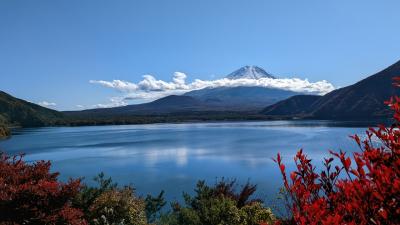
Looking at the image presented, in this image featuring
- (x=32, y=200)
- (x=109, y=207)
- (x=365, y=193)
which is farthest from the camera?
(x=109, y=207)

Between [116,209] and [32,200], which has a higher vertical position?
[32,200]

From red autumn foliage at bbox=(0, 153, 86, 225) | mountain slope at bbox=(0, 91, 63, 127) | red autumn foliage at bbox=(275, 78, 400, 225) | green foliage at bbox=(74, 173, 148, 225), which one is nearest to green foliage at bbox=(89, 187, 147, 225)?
green foliage at bbox=(74, 173, 148, 225)

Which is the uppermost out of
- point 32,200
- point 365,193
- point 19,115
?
point 19,115

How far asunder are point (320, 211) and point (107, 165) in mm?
46399

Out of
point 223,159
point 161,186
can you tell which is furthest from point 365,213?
point 223,159

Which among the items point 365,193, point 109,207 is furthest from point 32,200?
point 365,193

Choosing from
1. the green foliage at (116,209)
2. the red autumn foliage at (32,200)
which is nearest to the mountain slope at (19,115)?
the green foliage at (116,209)

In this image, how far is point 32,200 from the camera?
945cm

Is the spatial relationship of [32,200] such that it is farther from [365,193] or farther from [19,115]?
[19,115]

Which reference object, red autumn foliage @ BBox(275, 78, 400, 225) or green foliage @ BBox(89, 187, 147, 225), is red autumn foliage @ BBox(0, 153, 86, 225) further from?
red autumn foliage @ BBox(275, 78, 400, 225)

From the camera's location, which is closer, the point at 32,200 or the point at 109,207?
the point at 32,200

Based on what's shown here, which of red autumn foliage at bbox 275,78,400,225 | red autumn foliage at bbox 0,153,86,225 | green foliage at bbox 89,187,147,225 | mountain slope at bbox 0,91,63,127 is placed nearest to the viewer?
red autumn foliage at bbox 275,78,400,225

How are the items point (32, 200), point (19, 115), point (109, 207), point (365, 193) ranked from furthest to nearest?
point (19, 115) < point (109, 207) < point (32, 200) < point (365, 193)

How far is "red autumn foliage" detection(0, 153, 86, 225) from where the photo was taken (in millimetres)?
9188
